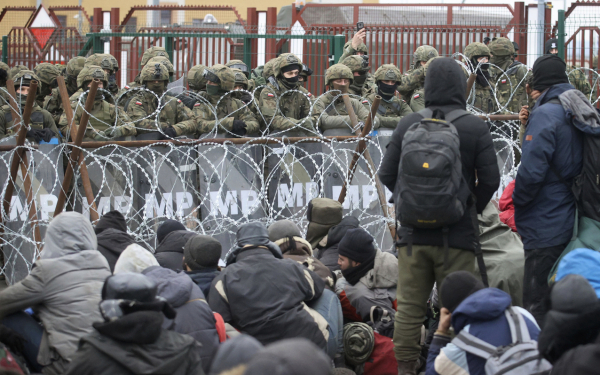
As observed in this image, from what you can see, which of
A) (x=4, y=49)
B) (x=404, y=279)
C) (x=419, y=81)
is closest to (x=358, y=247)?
(x=404, y=279)

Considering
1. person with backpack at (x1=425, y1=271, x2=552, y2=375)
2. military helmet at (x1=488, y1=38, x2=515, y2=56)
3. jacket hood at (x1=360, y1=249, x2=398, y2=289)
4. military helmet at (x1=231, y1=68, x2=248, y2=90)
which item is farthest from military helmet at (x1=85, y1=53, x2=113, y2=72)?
person with backpack at (x1=425, y1=271, x2=552, y2=375)

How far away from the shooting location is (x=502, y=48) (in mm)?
9414

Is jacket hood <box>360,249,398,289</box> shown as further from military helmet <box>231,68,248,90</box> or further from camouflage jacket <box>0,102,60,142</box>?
military helmet <box>231,68,248,90</box>

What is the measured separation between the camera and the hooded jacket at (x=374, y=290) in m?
5.20

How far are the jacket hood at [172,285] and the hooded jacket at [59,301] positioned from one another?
296 mm

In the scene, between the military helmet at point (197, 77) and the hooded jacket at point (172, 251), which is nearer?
the hooded jacket at point (172, 251)

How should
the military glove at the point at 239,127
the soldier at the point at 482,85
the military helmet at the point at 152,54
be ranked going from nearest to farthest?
1. the military glove at the point at 239,127
2. the soldier at the point at 482,85
3. the military helmet at the point at 152,54

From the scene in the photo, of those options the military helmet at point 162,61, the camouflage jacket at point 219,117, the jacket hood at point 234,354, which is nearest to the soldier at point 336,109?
the camouflage jacket at point 219,117

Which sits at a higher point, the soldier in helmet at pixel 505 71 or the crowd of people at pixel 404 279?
the soldier in helmet at pixel 505 71

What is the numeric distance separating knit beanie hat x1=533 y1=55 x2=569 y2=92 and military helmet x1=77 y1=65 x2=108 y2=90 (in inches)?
194

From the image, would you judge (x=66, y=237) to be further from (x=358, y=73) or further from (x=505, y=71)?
(x=505, y=71)

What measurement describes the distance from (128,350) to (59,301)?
3.29 feet

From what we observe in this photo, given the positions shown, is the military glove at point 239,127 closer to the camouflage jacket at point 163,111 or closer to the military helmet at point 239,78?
the camouflage jacket at point 163,111

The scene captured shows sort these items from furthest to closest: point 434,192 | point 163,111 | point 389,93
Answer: point 389,93
point 163,111
point 434,192
